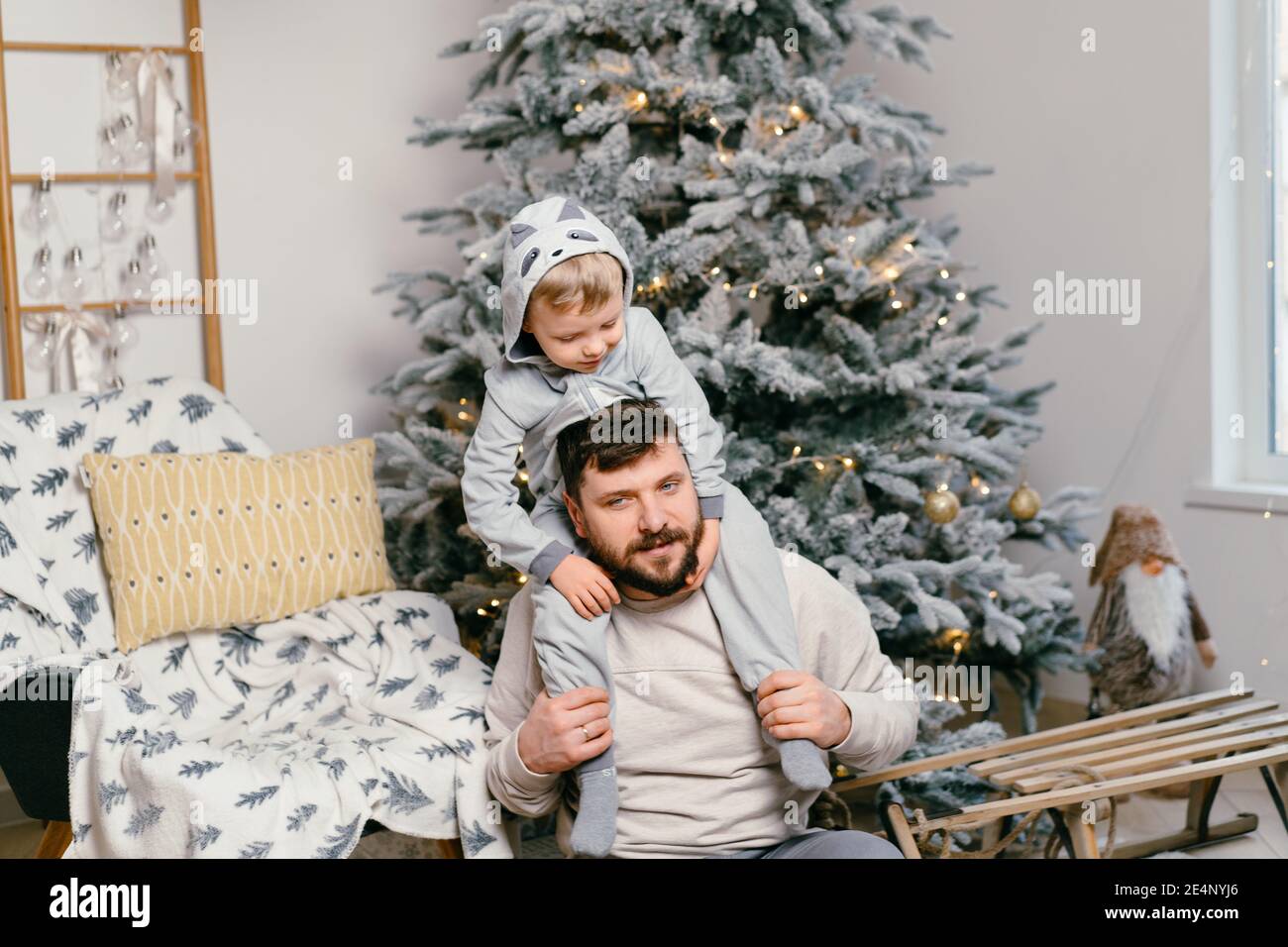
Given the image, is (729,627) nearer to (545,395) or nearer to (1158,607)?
(545,395)

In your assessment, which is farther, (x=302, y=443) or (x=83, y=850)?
(x=302, y=443)

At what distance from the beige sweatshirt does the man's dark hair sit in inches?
7.9

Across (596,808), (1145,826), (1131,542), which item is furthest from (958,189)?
(596,808)

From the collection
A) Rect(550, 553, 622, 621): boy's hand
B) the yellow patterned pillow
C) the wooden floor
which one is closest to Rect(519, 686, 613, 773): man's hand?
Rect(550, 553, 622, 621): boy's hand

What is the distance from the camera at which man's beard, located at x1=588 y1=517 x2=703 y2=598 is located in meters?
1.63

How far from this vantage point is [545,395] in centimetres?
175

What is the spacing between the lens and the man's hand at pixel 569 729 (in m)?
1.61

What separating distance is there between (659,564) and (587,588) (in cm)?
10

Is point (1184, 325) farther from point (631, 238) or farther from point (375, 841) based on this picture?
point (375, 841)

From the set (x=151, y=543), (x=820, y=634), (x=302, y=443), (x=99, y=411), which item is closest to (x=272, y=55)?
(x=302, y=443)

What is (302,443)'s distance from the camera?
126 inches

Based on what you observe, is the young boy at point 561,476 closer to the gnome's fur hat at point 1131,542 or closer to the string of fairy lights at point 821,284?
the string of fairy lights at point 821,284

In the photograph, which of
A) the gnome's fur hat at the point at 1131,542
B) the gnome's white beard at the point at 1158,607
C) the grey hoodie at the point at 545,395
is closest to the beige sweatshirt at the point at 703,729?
the grey hoodie at the point at 545,395

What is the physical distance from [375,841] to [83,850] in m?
0.98
